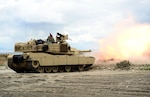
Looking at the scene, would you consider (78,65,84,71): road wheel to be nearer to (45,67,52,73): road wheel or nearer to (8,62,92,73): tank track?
(8,62,92,73): tank track

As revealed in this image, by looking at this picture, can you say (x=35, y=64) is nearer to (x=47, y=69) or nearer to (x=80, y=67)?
(x=47, y=69)

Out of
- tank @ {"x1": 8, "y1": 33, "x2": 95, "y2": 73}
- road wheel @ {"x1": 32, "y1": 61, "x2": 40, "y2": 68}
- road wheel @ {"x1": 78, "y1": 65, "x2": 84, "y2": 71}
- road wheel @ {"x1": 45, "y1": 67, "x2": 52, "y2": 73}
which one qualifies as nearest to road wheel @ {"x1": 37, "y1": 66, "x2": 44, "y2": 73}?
tank @ {"x1": 8, "y1": 33, "x2": 95, "y2": 73}

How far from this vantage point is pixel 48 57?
3825cm

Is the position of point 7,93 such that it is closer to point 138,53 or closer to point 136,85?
point 136,85

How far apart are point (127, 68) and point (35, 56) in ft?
29.5

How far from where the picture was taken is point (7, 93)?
20406 mm

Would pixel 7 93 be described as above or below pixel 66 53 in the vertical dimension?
below

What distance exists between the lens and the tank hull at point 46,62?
36.9 metres

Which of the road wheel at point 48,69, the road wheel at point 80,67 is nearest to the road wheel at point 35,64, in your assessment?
the road wheel at point 48,69

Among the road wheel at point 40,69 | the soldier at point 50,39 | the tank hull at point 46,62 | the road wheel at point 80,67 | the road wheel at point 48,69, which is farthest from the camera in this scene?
the road wheel at point 80,67

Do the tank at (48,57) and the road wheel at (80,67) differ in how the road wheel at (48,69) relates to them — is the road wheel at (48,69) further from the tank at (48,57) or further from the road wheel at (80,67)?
the road wheel at (80,67)

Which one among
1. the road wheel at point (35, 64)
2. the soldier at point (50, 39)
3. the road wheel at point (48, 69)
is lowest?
the road wheel at point (48, 69)

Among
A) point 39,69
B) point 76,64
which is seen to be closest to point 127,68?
point 76,64

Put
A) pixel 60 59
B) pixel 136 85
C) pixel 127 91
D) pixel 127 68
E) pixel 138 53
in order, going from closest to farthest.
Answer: pixel 127 91 < pixel 136 85 < pixel 127 68 < pixel 60 59 < pixel 138 53
